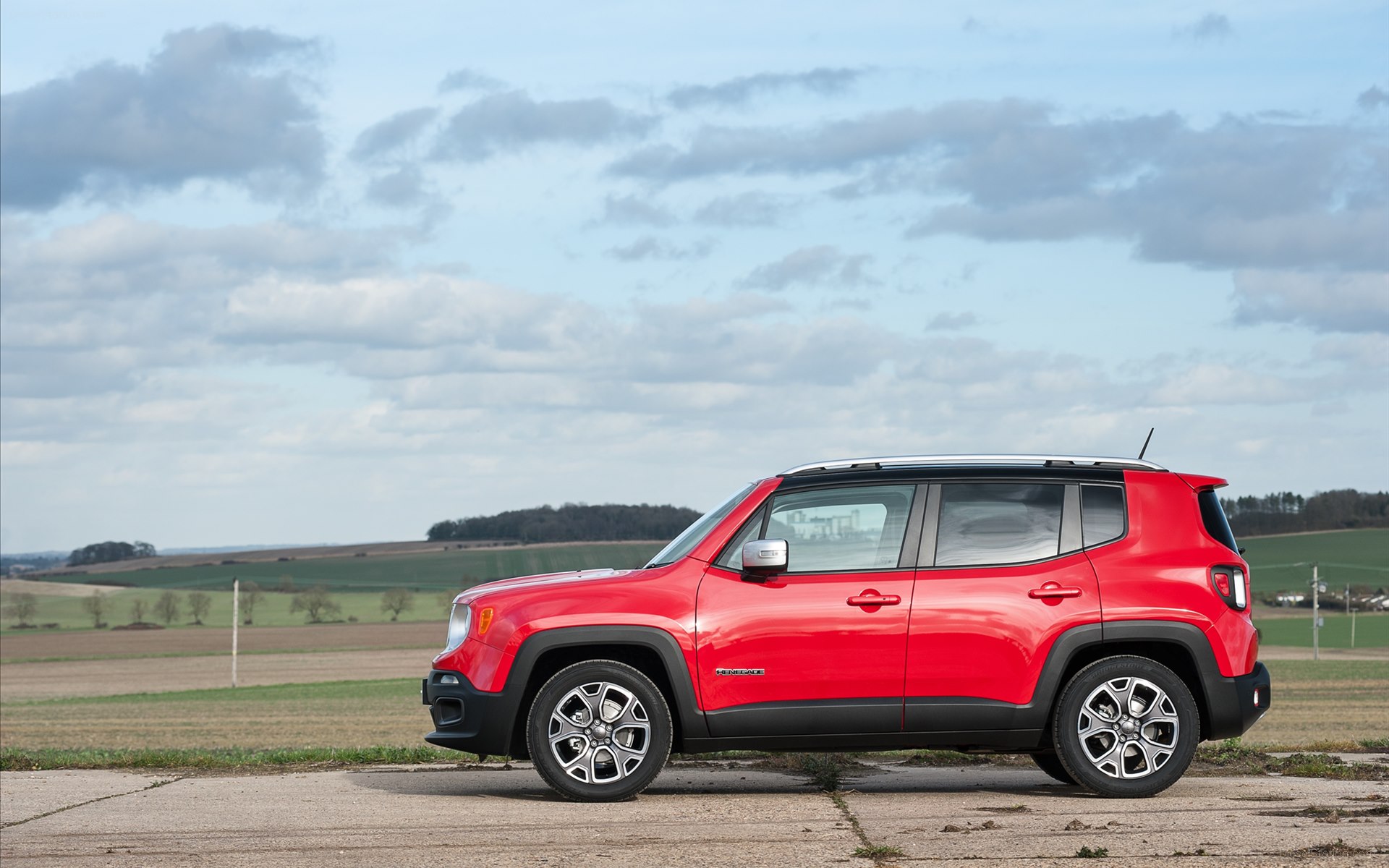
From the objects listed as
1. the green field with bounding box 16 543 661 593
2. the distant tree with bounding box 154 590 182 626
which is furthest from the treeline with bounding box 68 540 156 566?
the distant tree with bounding box 154 590 182 626

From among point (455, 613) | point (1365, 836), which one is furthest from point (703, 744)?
point (1365, 836)

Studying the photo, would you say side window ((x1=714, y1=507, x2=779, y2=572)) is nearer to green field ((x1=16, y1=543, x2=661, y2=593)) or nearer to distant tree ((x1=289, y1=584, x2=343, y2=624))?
green field ((x1=16, y1=543, x2=661, y2=593))

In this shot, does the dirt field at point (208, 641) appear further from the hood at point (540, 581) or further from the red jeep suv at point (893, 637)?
the red jeep suv at point (893, 637)

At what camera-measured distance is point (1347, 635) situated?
87812mm

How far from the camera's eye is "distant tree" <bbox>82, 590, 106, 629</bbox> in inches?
4289

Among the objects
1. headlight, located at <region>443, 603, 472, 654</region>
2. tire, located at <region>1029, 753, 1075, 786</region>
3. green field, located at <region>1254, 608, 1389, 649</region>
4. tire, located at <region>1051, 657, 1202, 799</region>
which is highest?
headlight, located at <region>443, 603, 472, 654</region>

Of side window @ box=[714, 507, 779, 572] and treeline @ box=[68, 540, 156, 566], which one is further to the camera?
treeline @ box=[68, 540, 156, 566]

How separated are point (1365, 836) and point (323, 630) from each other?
313 ft

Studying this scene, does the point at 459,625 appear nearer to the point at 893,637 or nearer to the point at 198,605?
the point at 893,637

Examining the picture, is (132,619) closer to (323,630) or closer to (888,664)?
(323,630)

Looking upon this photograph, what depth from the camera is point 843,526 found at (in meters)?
8.38

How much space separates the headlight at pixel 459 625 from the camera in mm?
8453

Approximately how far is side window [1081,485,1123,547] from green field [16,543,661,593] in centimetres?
10344

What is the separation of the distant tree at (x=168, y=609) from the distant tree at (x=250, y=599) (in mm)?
4675
